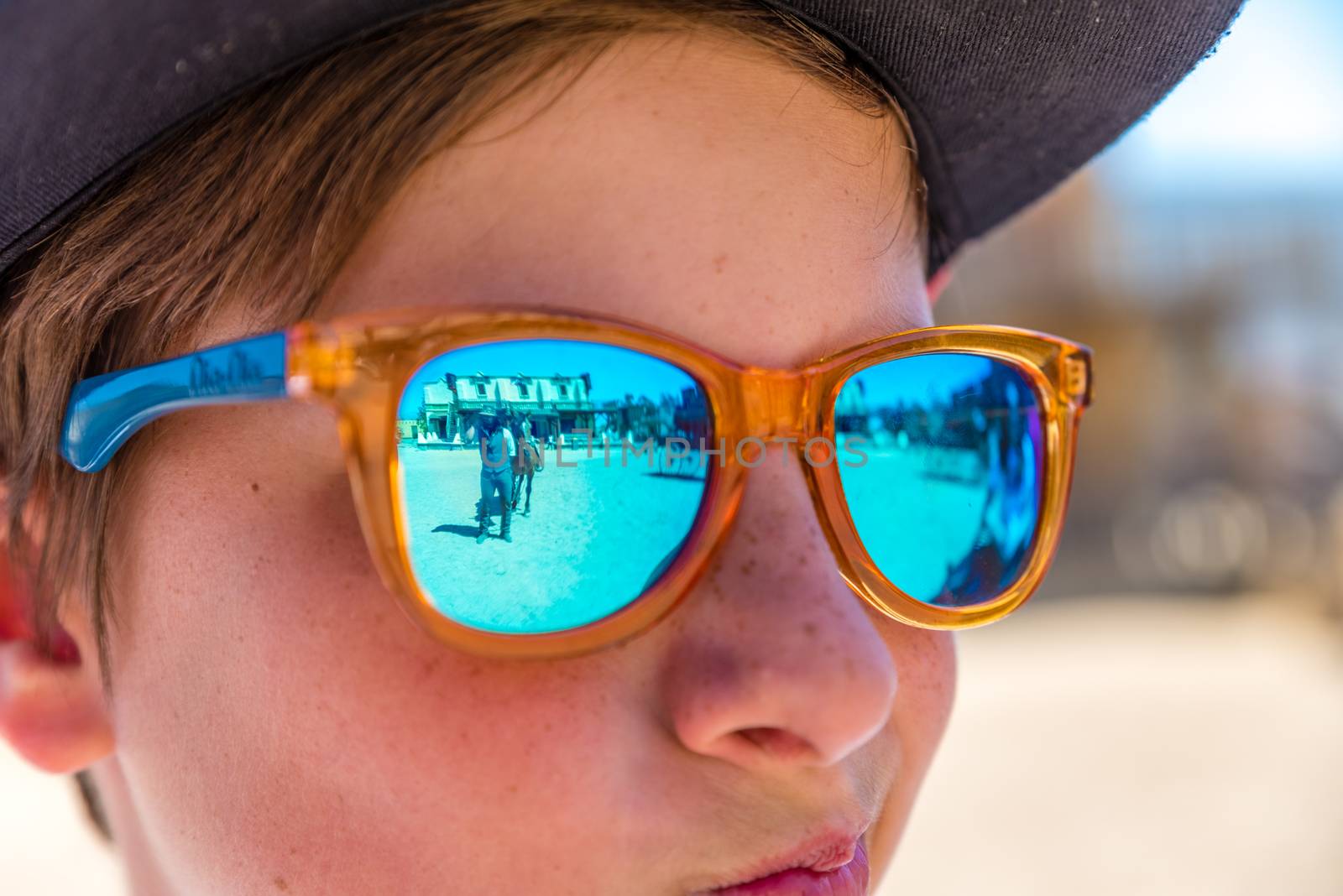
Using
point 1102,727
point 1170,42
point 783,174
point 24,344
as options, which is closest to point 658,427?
point 783,174

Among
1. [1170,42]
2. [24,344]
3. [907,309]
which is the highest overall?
[1170,42]

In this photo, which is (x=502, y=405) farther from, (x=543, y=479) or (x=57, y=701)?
(x=57, y=701)

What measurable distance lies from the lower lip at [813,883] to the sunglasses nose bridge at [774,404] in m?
0.43

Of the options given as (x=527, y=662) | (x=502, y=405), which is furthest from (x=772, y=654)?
(x=502, y=405)

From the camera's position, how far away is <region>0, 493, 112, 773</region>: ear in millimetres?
1155

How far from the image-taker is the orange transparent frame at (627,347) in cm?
90

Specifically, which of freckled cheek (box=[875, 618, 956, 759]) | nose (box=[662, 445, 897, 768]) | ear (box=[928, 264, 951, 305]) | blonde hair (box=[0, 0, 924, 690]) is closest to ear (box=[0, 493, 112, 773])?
blonde hair (box=[0, 0, 924, 690])

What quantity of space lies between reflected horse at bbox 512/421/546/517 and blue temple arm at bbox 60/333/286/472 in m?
0.21

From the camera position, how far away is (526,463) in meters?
0.94

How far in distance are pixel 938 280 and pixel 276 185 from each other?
3.61 feet

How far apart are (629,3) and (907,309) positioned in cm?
46

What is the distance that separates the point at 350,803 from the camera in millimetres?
962

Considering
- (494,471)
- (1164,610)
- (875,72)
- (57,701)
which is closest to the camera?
(494,471)

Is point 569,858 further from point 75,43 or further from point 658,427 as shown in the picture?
point 75,43
